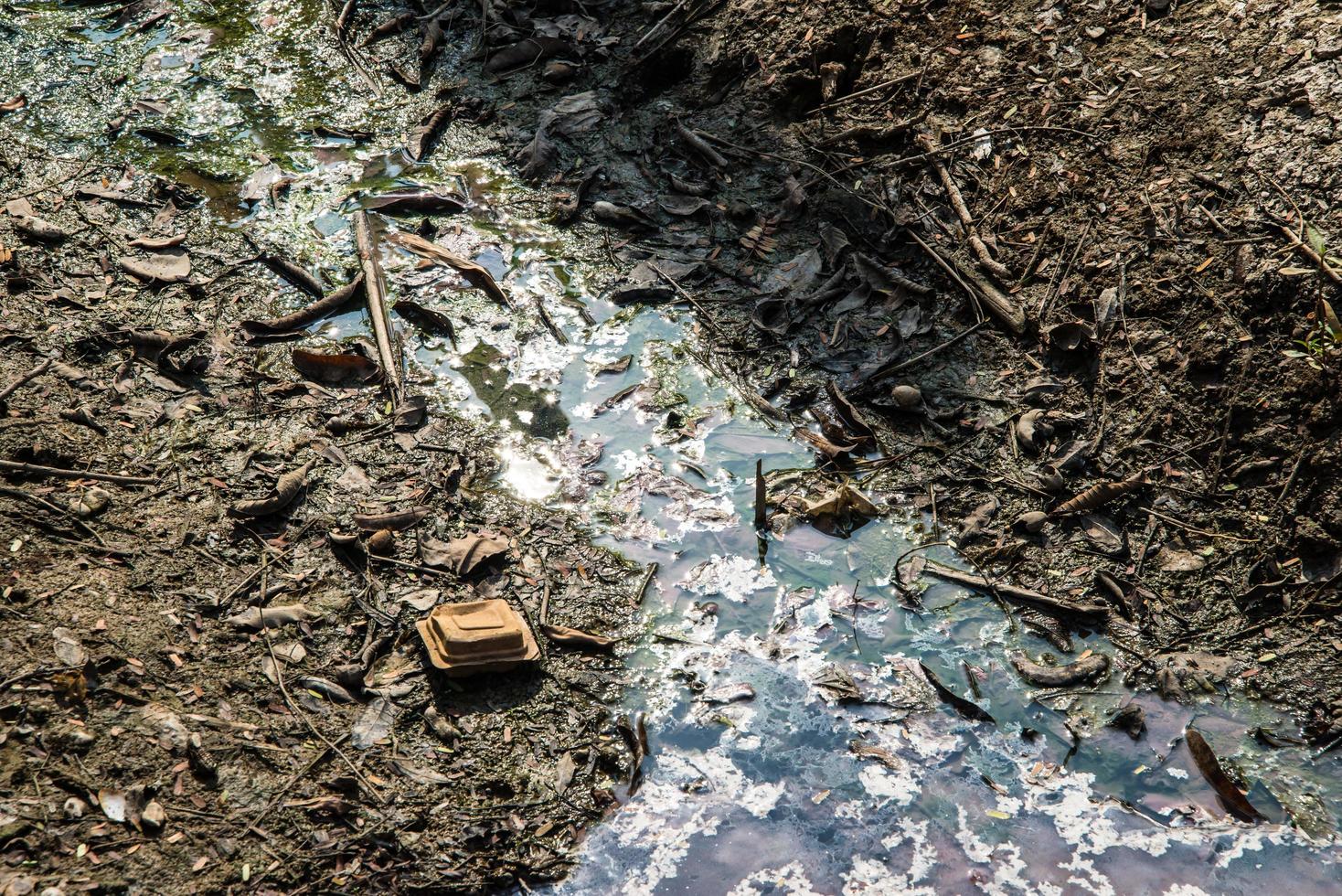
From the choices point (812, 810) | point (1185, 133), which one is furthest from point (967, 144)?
point (812, 810)

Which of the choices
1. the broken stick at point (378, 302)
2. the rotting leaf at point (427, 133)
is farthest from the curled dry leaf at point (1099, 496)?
the rotting leaf at point (427, 133)

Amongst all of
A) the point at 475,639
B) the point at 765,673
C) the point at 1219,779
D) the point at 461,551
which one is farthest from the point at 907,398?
the point at 475,639

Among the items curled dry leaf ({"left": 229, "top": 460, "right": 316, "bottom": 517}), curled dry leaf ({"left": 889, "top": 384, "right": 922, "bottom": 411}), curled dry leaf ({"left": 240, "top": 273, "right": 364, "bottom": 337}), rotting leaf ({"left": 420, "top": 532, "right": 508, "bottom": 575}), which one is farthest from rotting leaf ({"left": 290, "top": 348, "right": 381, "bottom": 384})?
curled dry leaf ({"left": 889, "top": 384, "right": 922, "bottom": 411})

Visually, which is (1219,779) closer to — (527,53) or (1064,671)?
(1064,671)

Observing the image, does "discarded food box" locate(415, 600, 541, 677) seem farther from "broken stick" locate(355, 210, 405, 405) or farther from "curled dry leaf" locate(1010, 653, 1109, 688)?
"curled dry leaf" locate(1010, 653, 1109, 688)

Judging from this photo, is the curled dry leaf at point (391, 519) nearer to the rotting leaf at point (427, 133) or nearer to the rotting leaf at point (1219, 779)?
the rotting leaf at point (427, 133)
